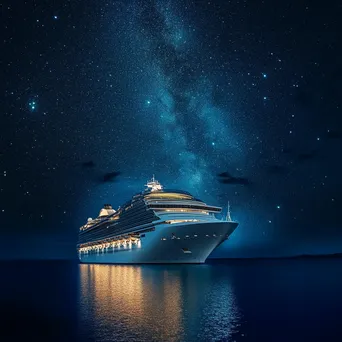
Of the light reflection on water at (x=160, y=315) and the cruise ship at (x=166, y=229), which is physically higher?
the cruise ship at (x=166, y=229)

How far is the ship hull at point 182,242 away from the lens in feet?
203

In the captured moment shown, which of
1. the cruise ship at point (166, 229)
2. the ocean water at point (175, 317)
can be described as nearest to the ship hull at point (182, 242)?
the cruise ship at point (166, 229)

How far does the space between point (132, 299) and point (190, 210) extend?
156 feet

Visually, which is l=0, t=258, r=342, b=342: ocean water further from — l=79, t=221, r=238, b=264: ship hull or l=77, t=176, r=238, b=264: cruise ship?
l=77, t=176, r=238, b=264: cruise ship

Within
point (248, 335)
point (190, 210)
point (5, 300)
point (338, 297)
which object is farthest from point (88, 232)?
point (248, 335)

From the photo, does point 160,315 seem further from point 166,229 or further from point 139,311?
point 166,229

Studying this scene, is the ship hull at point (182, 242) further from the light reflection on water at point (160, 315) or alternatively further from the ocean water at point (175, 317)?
the ocean water at point (175, 317)

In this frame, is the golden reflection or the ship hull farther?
the ship hull

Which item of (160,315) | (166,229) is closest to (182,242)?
(166,229)

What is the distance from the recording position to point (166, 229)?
6359 cm

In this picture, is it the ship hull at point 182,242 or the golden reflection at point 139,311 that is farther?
the ship hull at point 182,242

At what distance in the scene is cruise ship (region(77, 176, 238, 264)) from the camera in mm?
62750

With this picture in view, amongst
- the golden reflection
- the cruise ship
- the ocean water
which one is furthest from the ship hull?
the ocean water

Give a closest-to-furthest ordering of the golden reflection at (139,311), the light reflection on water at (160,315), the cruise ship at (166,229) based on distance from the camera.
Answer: the light reflection on water at (160,315) → the golden reflection at (139,311) → the cruise ship at (166,229)
